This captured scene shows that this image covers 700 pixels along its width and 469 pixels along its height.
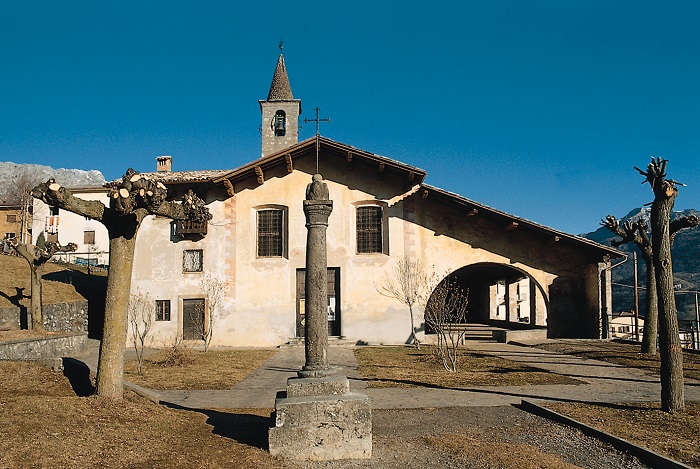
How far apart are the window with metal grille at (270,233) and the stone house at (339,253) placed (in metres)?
0.04

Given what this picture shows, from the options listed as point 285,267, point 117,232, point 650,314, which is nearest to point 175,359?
point 285,267

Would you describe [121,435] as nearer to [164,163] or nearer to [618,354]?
[618,354]

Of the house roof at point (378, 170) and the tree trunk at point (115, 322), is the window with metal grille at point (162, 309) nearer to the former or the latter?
the house roof at point (378, 170)

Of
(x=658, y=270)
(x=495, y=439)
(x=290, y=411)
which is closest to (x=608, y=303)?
(x=658, y=270)

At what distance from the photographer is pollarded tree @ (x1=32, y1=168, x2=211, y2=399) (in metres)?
8.08

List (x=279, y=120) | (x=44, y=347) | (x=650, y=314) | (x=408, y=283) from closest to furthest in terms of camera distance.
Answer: (x=44, y=347)
(x=650, y=314)
(x=408, y=283)
(x=279, y=120)

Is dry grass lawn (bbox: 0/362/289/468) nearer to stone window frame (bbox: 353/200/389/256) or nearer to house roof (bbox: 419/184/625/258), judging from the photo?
stone window frame (bbox: 353/200/389/256)

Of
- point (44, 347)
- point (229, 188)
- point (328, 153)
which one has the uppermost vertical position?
point (328, 153)

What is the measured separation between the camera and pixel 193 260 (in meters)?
21.9

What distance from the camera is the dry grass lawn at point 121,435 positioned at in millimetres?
5763

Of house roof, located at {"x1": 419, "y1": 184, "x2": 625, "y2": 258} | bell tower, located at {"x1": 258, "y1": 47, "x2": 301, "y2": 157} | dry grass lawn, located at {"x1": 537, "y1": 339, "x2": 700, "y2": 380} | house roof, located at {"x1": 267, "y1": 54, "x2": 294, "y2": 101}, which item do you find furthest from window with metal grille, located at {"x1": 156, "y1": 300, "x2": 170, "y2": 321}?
dry grass lawn, located at {"x1": 537, "y1": 339, "x2": 700, "y2": 380}

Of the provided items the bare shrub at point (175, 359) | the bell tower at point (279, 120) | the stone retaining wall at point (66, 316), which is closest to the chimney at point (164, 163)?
the bell tower at point (279, 120)

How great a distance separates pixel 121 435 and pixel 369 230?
16041 millimetres

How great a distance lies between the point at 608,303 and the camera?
20984mm
